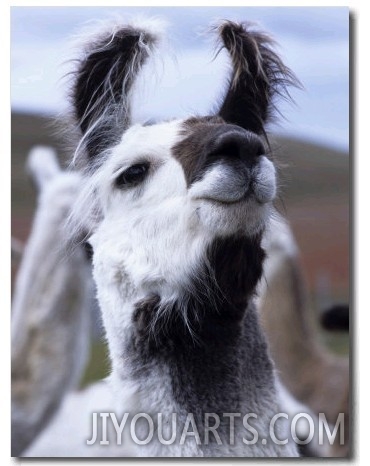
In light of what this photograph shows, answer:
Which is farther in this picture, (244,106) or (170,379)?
(244,106)

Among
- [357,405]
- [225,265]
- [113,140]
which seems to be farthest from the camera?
[357,405]

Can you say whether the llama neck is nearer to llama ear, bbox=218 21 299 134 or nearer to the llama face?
the llama face

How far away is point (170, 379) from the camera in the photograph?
1.86 meters

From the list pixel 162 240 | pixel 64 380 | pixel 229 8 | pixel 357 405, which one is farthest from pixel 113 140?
pixel 64 380

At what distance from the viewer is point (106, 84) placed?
2033 millimetres

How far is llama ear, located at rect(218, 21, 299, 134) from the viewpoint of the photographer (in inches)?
79.3

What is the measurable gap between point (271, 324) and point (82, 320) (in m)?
0.66

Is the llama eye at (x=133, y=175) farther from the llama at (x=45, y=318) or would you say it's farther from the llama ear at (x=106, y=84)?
the llama at (x=45, y=318)

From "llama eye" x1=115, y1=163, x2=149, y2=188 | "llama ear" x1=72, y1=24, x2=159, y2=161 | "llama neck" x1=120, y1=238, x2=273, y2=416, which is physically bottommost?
"llama neck" x1=120, y1=238, x2=273, y2=416

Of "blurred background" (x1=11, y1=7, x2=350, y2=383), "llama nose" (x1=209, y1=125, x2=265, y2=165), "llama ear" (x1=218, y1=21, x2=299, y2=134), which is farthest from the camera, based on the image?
"blurred background" (x1=11, y1=7, x2=350, y2=383)

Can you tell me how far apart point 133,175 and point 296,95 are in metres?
0.75

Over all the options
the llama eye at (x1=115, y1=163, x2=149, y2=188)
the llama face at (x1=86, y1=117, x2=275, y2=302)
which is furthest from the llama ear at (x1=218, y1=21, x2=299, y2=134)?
the llama eye at (x1=115, y1=163, x2=149, y2=188)

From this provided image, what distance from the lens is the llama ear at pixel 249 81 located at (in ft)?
6.61

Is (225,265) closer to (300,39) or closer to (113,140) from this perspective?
(113,140)
